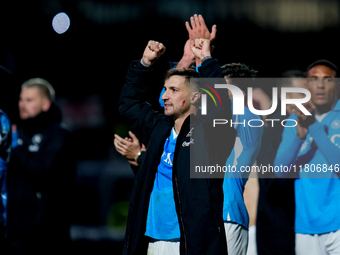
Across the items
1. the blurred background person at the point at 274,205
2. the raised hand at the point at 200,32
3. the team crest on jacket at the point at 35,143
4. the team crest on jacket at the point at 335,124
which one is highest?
the raised hand at the point at 200,32

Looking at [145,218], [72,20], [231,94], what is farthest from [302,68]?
[145,218]

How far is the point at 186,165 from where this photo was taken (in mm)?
2758

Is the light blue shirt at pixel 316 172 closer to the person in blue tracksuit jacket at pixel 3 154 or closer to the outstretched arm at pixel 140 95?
the outstretched arm at pixel 140 95

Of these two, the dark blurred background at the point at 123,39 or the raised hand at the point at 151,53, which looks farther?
the dark blurred background at the point at 123,39

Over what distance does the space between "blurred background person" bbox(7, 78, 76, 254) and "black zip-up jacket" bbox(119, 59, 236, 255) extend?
6.04 ft

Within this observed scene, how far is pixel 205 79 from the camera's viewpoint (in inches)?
114

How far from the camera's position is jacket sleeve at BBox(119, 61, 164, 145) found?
10.1 feet

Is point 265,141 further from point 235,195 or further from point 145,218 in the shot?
point 145,218

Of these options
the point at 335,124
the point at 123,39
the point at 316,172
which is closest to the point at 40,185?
the point at 316,172

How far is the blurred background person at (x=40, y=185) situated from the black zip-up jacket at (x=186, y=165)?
184 cm

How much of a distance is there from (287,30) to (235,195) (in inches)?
250

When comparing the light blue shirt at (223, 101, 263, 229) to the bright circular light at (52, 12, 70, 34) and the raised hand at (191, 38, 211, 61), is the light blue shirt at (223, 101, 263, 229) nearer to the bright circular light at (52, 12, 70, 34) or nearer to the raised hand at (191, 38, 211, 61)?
the raised hand at (191, 38, 211, 61)

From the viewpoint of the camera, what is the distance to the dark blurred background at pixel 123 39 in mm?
7891

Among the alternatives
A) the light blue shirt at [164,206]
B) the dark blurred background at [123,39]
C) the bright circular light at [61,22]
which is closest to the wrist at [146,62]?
the light blue shirt at [164,206]
